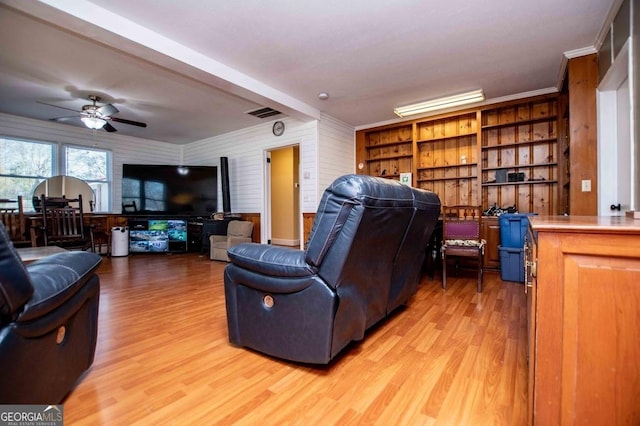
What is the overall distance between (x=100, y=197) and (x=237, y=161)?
302 cm

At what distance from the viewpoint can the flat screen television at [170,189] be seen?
6266 millimetres

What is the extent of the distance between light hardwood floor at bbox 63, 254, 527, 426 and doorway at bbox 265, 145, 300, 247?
14.5 ft

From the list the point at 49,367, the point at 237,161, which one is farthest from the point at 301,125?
the point at 49,367

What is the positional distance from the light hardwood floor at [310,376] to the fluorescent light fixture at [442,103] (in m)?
2.92

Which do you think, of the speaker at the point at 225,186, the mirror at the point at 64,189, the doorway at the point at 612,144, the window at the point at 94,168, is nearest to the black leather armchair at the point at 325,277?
the doorway at the point at 612,144

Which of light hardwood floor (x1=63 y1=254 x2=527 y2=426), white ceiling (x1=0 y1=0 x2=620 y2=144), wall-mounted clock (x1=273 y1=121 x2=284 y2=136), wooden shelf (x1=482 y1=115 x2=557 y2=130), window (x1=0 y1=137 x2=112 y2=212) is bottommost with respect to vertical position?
light hardwood floor (x1=63 y1=254 x2=527 y2=426)

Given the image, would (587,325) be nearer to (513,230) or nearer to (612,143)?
(612,143)

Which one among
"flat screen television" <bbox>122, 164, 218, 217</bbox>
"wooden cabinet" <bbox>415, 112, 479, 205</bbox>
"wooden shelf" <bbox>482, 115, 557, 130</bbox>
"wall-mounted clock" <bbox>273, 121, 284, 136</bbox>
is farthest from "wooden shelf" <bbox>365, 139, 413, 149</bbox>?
"flat screen television" <bbox>122, 164, 218, 217</bbox>

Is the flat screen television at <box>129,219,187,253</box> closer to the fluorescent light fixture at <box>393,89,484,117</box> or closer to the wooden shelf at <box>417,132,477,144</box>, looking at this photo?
the fluorescent light fixture at <box>393,89,484,117</box>

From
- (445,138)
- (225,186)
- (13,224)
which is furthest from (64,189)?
(445,138)

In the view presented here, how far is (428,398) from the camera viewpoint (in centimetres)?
142

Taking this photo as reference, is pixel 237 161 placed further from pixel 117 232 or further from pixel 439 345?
pixel 439 345

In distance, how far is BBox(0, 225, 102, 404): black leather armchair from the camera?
0.92m

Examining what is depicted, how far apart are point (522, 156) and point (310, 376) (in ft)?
15.1
